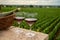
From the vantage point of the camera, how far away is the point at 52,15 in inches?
215

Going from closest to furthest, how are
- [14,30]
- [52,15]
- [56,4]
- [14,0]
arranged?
[14,30], [52,15], [56,4], [14,0]

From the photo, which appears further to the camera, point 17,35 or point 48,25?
point 48,25

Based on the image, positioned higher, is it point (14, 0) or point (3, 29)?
point (3, 29)

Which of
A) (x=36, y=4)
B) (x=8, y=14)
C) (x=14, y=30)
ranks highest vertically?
(x=8, y=14)

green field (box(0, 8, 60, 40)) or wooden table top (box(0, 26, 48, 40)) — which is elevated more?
wooden table top (box(0, 26, 48, 40))

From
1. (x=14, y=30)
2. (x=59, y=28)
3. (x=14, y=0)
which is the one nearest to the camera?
(x=14, y=30)

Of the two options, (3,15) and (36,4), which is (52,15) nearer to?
(36,4)

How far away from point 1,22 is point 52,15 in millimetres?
4674

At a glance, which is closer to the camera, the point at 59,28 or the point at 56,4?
the point at 59,28

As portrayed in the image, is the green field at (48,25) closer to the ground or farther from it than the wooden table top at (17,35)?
closer to the ground

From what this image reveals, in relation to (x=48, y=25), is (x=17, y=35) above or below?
above

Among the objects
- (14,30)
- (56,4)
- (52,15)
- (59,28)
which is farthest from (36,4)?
(14,30)

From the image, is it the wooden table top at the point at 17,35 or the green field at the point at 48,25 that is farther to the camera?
the green field at the point at 48,25

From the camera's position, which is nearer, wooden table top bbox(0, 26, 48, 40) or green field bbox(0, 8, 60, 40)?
wooden table top bbox(0, 26, 48, 40)
